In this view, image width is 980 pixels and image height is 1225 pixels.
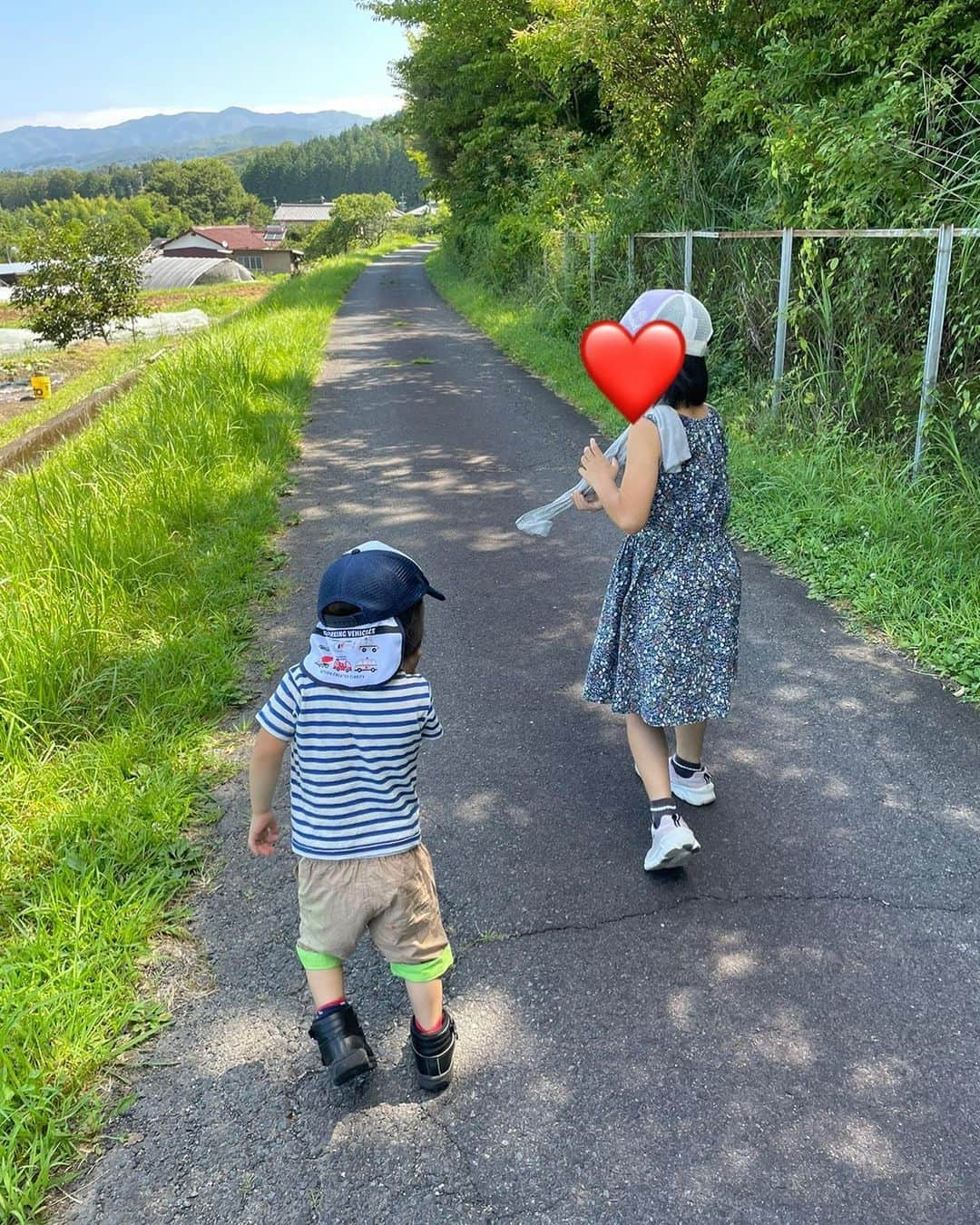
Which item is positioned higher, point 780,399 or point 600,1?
point 600,1

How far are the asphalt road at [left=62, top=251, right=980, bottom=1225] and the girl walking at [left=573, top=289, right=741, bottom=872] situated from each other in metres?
0.39

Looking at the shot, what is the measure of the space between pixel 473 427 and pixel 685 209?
3.20m

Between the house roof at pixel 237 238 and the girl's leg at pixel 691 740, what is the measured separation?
104780mm

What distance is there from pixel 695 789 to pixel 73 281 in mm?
A: 30097

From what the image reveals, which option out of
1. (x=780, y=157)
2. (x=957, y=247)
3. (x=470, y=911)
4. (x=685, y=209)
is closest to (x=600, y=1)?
(x=685, y=209)

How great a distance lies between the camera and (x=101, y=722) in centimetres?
377

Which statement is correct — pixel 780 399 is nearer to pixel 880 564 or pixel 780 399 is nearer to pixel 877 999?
pixel 880 564

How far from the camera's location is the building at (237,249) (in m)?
94.1

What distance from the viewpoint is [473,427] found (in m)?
9.62

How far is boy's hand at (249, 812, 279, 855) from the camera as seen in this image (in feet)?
7.44

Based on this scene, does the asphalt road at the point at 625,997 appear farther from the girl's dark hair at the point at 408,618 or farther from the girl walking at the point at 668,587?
the girl's dark hair at the point at 408,618

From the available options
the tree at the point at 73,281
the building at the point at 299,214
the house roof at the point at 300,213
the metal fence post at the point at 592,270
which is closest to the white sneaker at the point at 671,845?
the metal fence post at the point at 592,270

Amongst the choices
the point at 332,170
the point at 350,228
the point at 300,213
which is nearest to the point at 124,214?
the point at 300,213

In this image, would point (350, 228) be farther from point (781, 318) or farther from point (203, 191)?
point (203, 191)
